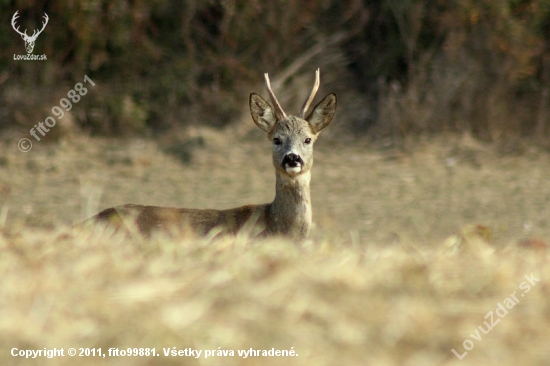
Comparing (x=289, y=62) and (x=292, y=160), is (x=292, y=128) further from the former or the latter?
(x=289, y=62)

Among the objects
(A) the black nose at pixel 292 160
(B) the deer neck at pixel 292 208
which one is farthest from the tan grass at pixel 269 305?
(A) the black nose at pixel 292 160

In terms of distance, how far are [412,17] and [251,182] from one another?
3988 mm

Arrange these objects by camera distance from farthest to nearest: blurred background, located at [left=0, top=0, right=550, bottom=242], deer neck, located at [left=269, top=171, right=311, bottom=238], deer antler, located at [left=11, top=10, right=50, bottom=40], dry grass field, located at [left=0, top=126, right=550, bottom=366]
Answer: deer antler, located at [left=11, top=10, right=50, bottom=40], blurred background, located at [left=0, top=0, right=550, bottom=242], deer neck, located at [left=269, top=171, right=311, bottom=238], dry grass field, located at [left=0, top=126, right=550, bottom=366]

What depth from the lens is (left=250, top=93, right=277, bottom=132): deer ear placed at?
734 centimetres

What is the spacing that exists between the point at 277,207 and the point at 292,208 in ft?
0.43

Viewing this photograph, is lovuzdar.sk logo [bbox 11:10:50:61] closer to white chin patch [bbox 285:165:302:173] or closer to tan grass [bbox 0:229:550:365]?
white chin patch [bbox 285:165:302:173]

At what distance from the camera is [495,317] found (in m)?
2.71

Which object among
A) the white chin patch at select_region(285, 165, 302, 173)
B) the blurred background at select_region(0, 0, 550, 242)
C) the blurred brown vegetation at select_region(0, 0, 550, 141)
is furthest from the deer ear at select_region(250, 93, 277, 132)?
the blurred brown vegetation at select_region(0, 0, 550, 141)

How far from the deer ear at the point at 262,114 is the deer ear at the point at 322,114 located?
0.34m

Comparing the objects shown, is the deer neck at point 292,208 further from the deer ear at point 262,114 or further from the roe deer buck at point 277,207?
the deer ear at point 262,114

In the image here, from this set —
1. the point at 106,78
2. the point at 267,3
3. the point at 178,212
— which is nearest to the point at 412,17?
the point at 267,3

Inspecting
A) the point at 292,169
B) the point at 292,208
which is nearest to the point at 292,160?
the point at 292,169

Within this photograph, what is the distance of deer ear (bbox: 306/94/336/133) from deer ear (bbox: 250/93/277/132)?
344mm

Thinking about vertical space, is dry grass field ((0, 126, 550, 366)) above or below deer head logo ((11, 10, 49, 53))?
below
